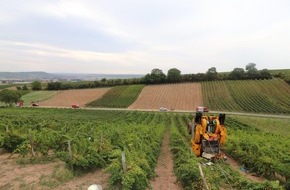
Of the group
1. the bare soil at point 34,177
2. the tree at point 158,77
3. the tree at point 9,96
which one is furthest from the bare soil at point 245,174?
the tree at point 158,77

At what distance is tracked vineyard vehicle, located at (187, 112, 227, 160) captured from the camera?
14.0 meters

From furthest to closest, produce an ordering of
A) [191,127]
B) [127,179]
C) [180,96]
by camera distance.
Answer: [180,96]
[191,127]
[127,179]

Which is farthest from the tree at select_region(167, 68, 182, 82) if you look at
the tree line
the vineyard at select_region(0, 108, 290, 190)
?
the vineyard at select_region(0, 108, 290, 190)

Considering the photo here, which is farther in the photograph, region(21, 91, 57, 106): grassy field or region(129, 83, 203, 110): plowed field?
region(21, 91, 57, 106): grassy field

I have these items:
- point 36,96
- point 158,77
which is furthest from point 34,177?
point 36,96

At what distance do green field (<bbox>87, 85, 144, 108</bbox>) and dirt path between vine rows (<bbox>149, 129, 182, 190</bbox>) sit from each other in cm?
5486

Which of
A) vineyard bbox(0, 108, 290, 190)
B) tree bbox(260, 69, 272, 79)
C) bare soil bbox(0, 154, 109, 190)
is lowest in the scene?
bare soil bbox(0, 154, 109, 190)

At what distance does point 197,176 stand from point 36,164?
830 centimetres

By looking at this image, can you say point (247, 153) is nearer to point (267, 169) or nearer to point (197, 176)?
point (267, 169)

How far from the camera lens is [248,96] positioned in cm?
7169

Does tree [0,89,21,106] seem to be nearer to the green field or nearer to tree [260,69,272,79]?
the green field

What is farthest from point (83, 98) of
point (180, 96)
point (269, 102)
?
point (269, 102)

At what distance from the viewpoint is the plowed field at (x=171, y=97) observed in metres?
69.0

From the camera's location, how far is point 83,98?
81.6 meters
